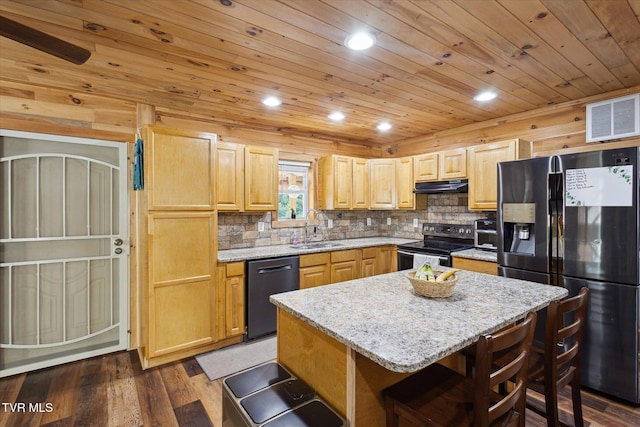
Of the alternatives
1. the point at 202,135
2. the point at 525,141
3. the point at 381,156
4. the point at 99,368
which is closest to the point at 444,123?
the point at 525,141

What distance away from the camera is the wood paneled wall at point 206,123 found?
2785 millimetres

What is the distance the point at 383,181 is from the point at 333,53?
2703mm

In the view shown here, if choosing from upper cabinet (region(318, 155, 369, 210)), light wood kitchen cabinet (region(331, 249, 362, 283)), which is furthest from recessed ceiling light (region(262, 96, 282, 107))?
light wood kitchen cabinet (region(331, 249, 362, 283))

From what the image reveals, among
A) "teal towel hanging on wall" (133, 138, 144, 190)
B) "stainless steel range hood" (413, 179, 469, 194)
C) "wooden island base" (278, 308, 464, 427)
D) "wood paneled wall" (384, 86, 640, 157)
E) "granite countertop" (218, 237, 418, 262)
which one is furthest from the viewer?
"stainless steel range hood" (413, 179, 469, 194)

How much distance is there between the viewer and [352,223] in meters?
5.01

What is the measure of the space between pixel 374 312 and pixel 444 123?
129 inches

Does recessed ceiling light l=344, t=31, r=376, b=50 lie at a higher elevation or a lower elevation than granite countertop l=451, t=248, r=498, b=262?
higher

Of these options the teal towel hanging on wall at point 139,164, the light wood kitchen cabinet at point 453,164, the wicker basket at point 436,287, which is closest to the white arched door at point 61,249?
the teal towel hanging on wall at point 139,164

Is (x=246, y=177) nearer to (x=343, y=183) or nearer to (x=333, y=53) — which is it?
(x=343, y=183)

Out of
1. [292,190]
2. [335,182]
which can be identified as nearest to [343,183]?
[335,182]

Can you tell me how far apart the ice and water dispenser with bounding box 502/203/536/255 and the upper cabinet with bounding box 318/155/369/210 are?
2.03 meters

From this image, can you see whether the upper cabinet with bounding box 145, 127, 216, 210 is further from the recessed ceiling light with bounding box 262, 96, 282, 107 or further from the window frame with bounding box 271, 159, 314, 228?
the window frame with bounding box 271, 159, 314, 228

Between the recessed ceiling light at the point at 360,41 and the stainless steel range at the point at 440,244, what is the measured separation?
2.50 m

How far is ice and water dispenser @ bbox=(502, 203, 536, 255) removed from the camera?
2785 mm
